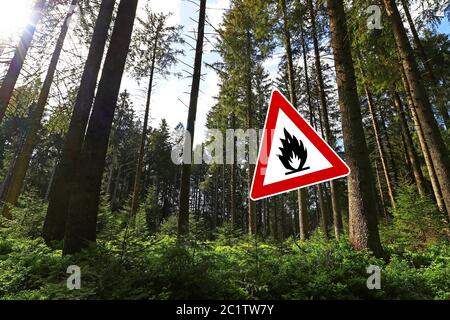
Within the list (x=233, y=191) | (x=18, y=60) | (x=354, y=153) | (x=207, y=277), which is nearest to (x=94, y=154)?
(x=207, y=277)

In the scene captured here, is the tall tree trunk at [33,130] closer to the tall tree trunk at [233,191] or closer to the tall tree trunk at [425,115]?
the tall tree trunk at [233,191]

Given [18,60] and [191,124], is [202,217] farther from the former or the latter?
[18,60]

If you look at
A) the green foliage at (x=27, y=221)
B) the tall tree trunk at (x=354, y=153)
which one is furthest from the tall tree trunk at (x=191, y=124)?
the green foliage at (x=27, y=221)

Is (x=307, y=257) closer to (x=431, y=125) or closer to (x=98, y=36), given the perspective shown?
(x=431, y=125)

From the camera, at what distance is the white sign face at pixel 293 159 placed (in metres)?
3.70

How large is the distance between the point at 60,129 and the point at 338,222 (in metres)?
12.4

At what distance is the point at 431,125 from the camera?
7.77 m

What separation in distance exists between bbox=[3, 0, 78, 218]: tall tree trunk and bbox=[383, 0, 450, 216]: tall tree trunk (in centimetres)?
1202

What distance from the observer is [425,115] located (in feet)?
26.0

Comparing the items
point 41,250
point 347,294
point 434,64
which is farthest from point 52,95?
point 434,64

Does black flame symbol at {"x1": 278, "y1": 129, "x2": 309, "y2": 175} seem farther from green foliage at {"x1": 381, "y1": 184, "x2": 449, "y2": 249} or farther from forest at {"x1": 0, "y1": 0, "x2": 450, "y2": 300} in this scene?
green foliage at {"x1": 381, "y1": 184, "x2": 449, "y2": 249}

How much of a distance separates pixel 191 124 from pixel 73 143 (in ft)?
11.3

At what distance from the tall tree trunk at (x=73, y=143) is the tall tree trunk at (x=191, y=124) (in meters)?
2.93

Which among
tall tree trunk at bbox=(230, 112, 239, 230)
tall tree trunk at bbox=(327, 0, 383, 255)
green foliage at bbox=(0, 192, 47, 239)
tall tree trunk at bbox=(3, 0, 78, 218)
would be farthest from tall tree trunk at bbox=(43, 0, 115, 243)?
tall tree trunk at bbox=(230, 112, 239, 230)
